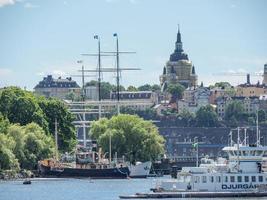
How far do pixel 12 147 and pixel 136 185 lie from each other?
56.0 ft

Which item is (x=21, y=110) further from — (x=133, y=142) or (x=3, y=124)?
(x=3, y=124)

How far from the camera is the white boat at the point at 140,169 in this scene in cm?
15138

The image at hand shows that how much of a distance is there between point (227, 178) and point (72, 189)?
23501 millimetres

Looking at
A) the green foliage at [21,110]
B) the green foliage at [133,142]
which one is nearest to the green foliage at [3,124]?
the green foliage at [21,110]

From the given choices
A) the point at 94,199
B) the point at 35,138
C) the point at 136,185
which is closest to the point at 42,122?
the point at 35,138

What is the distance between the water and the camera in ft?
359

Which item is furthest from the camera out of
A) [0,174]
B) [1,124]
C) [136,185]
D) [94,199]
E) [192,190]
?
[1,124]

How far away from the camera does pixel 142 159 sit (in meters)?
160

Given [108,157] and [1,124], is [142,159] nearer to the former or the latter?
[108,157]

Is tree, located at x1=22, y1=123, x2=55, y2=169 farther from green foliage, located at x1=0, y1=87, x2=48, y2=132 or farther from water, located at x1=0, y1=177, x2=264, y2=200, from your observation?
green foliage, located at x1=0, y1=87, x2=48, y2=132

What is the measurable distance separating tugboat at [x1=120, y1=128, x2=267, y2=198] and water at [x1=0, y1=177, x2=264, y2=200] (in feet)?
19.6

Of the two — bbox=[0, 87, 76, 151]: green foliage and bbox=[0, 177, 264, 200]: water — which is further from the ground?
bbox=[0, 87, 76, 151]: green foliage

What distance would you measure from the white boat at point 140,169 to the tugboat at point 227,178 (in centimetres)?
4908

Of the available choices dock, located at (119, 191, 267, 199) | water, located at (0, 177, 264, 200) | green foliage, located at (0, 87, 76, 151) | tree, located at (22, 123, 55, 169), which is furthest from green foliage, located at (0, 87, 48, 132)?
dock, located at (119, 191, 267, 199)
